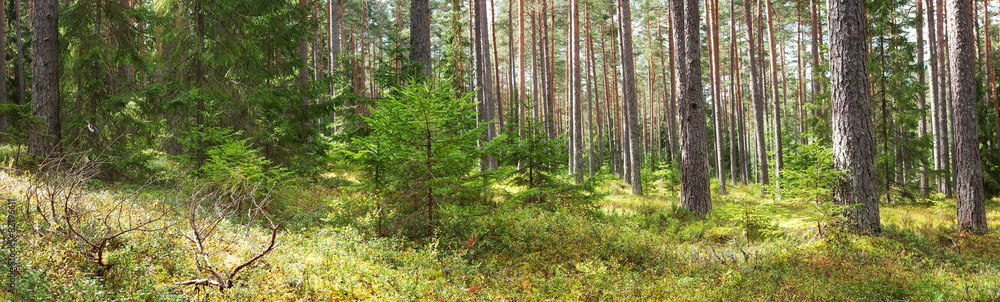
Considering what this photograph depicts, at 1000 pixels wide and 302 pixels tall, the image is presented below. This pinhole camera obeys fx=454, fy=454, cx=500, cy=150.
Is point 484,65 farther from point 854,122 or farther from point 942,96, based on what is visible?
point 942,96

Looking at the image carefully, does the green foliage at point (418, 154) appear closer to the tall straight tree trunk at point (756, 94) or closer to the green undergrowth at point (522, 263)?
the green undergrowth at point (522, 263)

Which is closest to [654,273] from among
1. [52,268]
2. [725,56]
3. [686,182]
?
[686,182]

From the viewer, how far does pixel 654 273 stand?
18.9 ft

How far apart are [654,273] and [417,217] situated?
11.1 feet

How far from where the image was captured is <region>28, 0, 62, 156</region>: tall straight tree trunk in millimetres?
9039

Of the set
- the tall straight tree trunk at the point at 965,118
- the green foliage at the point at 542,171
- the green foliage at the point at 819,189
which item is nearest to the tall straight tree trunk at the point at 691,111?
the green foliage at the point at 542,171

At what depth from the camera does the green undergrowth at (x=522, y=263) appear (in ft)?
13.2

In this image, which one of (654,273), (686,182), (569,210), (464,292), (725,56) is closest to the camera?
(464,292)

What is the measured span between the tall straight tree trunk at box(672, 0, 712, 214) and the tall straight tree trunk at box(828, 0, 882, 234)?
2792mm

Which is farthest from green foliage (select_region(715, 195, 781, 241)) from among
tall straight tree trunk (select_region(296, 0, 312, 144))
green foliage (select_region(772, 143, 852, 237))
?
tall straight tree trunk (select_region(296, 0, 312, 144))

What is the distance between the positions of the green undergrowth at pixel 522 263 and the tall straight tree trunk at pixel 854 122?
0.52 m

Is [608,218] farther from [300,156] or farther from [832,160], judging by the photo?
[300,156]

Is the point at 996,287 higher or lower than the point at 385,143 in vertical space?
lower

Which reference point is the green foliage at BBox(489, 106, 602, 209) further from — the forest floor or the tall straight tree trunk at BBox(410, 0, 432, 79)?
the tall straight tree trunk at BBox(410, 0, 432, 79)
